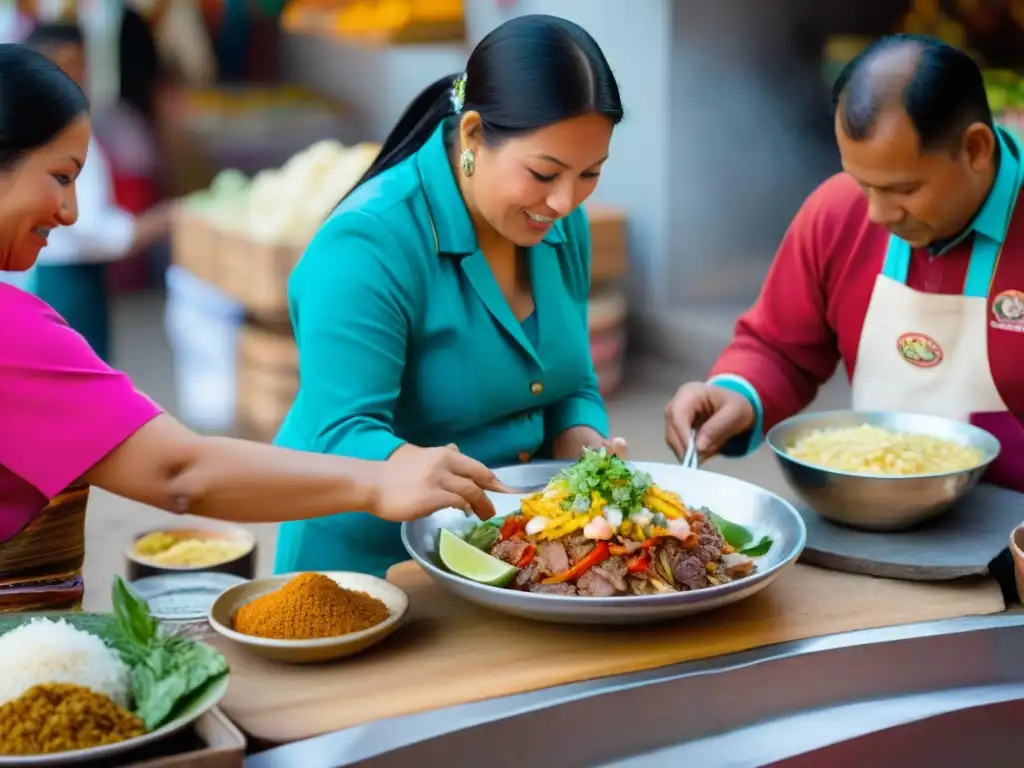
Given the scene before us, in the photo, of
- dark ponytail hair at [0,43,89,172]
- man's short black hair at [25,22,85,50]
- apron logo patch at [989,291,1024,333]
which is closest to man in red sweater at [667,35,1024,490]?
apron logo patch at [989,291,1024,333]

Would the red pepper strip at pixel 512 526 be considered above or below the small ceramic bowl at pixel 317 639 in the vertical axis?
above

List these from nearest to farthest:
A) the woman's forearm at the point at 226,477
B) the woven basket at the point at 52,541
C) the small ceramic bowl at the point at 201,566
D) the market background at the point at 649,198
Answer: the woman's forearm at the point at 226,477
the woven basket at the point at 52,541
the small ceramic bowl at the point at 201,566
the market background at the point at 649,198

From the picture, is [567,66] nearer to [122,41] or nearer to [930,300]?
[930,300]

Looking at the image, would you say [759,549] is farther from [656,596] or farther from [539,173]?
[539,173]

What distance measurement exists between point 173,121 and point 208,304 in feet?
10.5

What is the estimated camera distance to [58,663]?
1256 millimetres

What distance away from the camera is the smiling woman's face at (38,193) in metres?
1.47

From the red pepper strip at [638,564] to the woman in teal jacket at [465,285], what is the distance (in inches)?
15.7

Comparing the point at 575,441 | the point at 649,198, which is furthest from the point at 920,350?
the point at 649,198

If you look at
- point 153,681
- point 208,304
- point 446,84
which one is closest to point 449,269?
point 446,84

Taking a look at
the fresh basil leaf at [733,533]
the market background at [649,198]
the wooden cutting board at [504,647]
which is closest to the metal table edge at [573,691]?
the wooden cutting board at [504,647]

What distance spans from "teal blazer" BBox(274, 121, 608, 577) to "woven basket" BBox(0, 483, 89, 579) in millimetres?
390

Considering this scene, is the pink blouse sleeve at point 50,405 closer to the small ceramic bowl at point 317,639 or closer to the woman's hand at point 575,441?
the small ceramic bowl at point 317,639

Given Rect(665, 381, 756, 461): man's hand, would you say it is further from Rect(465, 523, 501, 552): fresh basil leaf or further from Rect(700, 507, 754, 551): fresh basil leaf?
Rect(465, 523, 501, 552): fresh basil leaf
